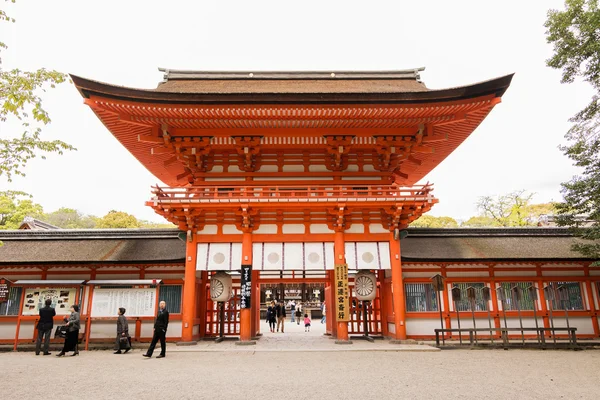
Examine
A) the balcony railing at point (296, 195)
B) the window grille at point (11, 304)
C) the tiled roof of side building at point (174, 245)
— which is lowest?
the window grille at point (11, 304)

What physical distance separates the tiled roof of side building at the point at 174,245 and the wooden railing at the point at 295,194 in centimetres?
170

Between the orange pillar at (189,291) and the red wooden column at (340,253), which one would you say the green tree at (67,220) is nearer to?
the orange pillar at (189,291)

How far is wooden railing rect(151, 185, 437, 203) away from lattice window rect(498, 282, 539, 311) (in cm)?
464

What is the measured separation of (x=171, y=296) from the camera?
507 inches

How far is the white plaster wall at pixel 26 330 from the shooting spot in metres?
12.4

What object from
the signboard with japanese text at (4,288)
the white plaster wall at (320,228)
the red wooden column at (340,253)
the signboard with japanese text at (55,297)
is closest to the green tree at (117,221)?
the signboard with japanese text at (4,288)

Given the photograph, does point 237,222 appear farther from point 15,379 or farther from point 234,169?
point 15,379

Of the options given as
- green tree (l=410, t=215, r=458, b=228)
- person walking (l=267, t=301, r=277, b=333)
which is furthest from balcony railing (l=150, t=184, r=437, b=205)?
green tree (l=410, t=215, r=458, b=228)

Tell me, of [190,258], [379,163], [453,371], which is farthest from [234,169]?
[453,371]

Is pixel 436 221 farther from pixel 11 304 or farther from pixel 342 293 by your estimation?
pixel 11 304

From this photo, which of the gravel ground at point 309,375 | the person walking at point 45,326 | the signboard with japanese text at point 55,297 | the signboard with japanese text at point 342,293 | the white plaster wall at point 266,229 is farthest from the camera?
the white plaster wall at point 266,229

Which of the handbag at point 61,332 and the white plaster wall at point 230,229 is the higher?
the white plaster wall at point 230,229

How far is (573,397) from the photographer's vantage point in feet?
18.9

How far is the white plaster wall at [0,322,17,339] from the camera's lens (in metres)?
12.3
